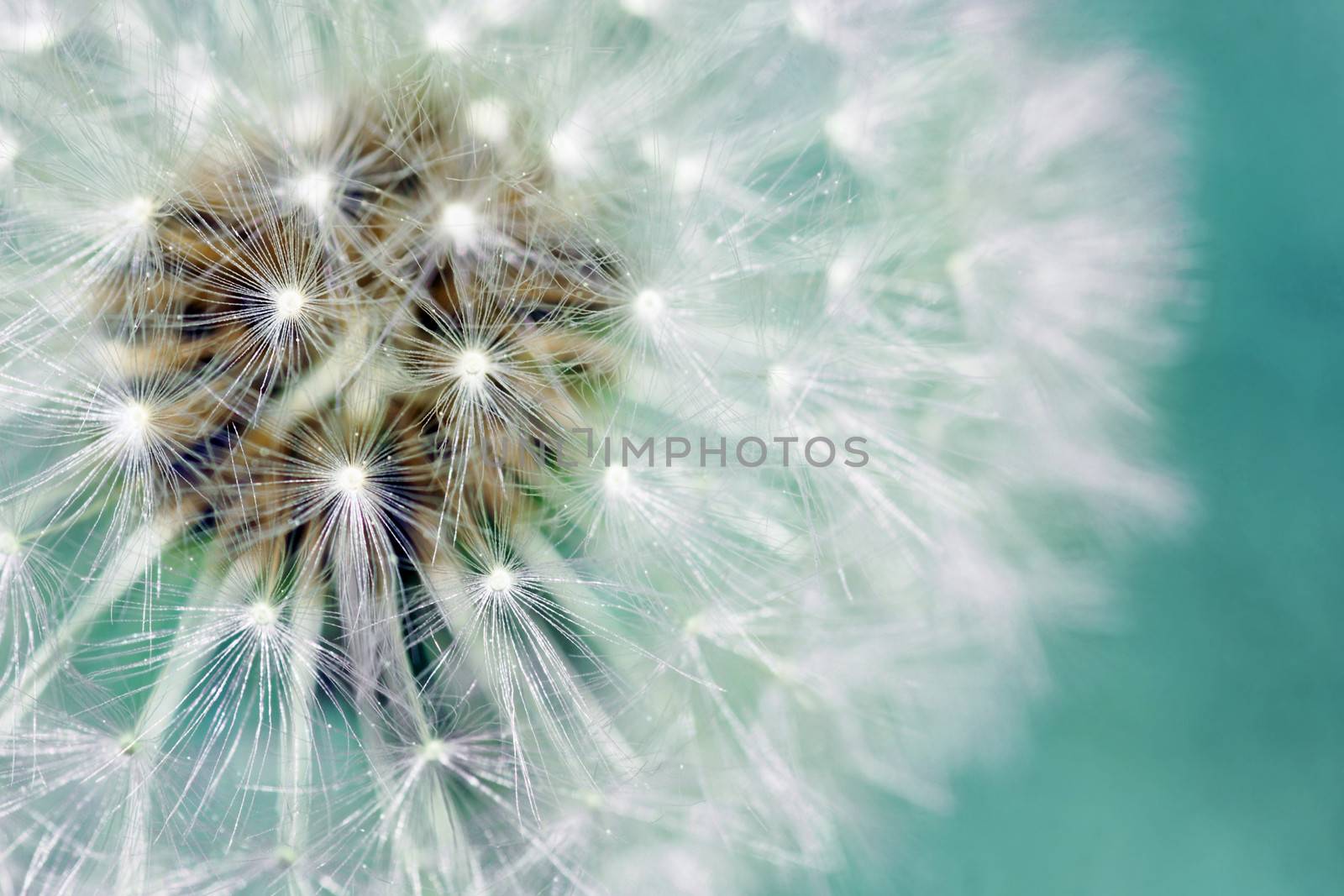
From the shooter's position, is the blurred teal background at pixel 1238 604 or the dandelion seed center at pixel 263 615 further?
the blurred teal background at pixel 1238 604

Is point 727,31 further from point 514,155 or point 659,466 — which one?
point 659,466

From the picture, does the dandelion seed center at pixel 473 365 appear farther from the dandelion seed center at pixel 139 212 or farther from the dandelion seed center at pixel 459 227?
the dandelion seed center at pixel 139 212

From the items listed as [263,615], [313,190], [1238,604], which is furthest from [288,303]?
[1238,604]

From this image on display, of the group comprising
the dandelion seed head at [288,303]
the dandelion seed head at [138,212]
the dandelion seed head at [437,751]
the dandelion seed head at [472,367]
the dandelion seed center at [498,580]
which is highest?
the dandelion seed head at [138,212]

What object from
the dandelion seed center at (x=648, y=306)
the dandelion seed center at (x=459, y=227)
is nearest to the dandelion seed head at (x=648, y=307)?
the dandelion seed center at (x=648, y=306)

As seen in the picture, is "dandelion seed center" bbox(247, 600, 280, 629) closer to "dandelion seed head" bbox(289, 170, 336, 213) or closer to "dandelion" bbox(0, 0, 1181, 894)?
"dandelion" bbox(0, 0, 1181, 894)

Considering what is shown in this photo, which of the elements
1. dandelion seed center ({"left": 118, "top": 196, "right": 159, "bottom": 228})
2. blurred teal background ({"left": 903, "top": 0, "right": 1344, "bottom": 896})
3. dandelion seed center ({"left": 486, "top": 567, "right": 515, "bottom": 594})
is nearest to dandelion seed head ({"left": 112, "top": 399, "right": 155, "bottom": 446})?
dandelion seed center ({"left": 118, "top": 196, "right": 159, "bottom": 228})

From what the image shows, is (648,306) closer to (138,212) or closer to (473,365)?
(473,365)
